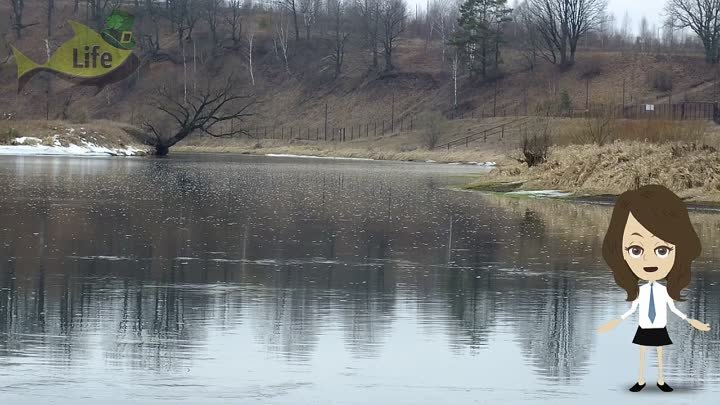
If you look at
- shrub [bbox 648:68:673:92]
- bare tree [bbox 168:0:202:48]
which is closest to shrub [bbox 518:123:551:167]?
shrub [bbox 648:68:673:92]

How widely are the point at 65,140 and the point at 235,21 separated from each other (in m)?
76.8

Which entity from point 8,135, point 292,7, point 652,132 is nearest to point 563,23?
point 292,7

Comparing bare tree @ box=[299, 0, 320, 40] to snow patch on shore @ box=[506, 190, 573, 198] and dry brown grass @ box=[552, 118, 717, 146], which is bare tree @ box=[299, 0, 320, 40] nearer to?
dry brown grass @ box=[552, 118, 717, 146]

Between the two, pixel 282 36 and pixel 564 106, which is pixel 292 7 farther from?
pixel 564 106

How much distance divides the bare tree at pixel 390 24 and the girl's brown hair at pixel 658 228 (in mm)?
138065

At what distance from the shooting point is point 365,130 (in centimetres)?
13112

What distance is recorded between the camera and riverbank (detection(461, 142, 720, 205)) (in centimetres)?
3875

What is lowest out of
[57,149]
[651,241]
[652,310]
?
[652,310]

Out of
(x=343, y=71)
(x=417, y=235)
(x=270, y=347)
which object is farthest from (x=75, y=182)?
(x=343, y=71)

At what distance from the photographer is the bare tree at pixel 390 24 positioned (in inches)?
5787

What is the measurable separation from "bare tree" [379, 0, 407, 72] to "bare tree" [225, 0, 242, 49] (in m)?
18.7

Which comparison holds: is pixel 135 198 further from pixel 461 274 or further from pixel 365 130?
pixel 365 130

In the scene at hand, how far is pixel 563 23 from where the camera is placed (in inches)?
5354

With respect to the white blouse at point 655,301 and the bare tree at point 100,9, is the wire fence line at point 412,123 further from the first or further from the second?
the white blouse at point 655,301
